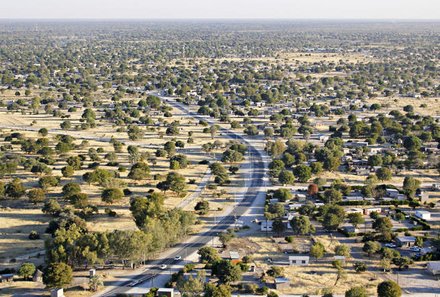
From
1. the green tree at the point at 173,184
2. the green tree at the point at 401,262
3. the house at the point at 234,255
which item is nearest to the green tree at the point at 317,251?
the green tree at the point at 401,262

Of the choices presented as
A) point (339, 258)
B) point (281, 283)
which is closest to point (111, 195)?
point (281, 283)

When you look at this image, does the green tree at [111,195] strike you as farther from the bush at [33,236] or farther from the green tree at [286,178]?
the green tree at [286,178]

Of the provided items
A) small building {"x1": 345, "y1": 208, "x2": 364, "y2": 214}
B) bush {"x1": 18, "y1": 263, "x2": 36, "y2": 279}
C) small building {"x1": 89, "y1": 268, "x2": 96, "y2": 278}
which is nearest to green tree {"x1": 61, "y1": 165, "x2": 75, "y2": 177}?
bush {"x1": 18, "y1": 263, "x2": 36, "y2": 279}

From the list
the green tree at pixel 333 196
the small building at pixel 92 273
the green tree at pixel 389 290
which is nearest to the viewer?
the green tree at pixel 389 290

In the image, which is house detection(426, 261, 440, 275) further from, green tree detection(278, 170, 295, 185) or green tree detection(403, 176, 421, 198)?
green tree detection(278, 170, 295, 185)

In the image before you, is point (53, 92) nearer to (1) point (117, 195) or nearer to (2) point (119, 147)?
(2) point (119, 147)

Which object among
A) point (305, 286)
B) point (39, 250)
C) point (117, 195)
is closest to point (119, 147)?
point (117, 195)
